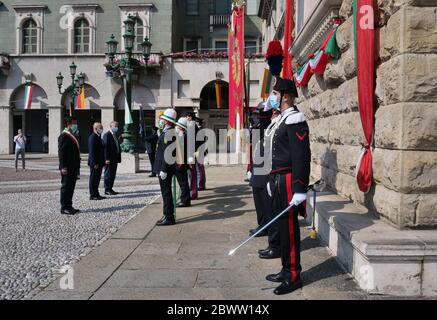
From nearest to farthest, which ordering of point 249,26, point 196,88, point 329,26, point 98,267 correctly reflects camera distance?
1. point 98,267
2. point 329,26
3. point 196,88
4. point 249,26

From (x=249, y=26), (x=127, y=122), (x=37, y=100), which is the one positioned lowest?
(x=127, y=122)

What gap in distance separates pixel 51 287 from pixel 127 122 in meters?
13.4

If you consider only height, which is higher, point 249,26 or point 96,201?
point 249,26

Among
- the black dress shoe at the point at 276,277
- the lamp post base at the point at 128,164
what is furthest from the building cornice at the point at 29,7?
the black dress shoe at the point at 276,277

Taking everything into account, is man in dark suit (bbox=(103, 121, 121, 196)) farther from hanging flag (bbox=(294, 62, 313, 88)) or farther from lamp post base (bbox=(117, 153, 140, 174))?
lamp post base (bbox=(117, 153, 140, 174))

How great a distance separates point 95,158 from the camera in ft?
32.6

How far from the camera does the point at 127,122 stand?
17.1 m

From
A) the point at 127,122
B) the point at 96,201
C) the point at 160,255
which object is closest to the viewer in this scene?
the point at 160,255

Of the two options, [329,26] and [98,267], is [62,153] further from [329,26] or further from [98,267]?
[329,26]

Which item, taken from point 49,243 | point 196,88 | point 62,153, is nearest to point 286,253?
point 49,243

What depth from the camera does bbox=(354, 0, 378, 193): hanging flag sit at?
4651 mm

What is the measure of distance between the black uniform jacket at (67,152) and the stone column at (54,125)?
25.9 metres

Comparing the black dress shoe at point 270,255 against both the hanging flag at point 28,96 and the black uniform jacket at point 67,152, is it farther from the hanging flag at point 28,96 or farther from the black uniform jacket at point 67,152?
the hanging flag at point 28,96

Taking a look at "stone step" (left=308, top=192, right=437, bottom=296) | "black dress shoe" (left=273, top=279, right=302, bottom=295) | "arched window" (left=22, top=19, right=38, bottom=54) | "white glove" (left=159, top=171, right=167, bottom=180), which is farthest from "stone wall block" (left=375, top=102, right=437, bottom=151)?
"arched window" (left=22, top=19, right=38, bottom=54)
